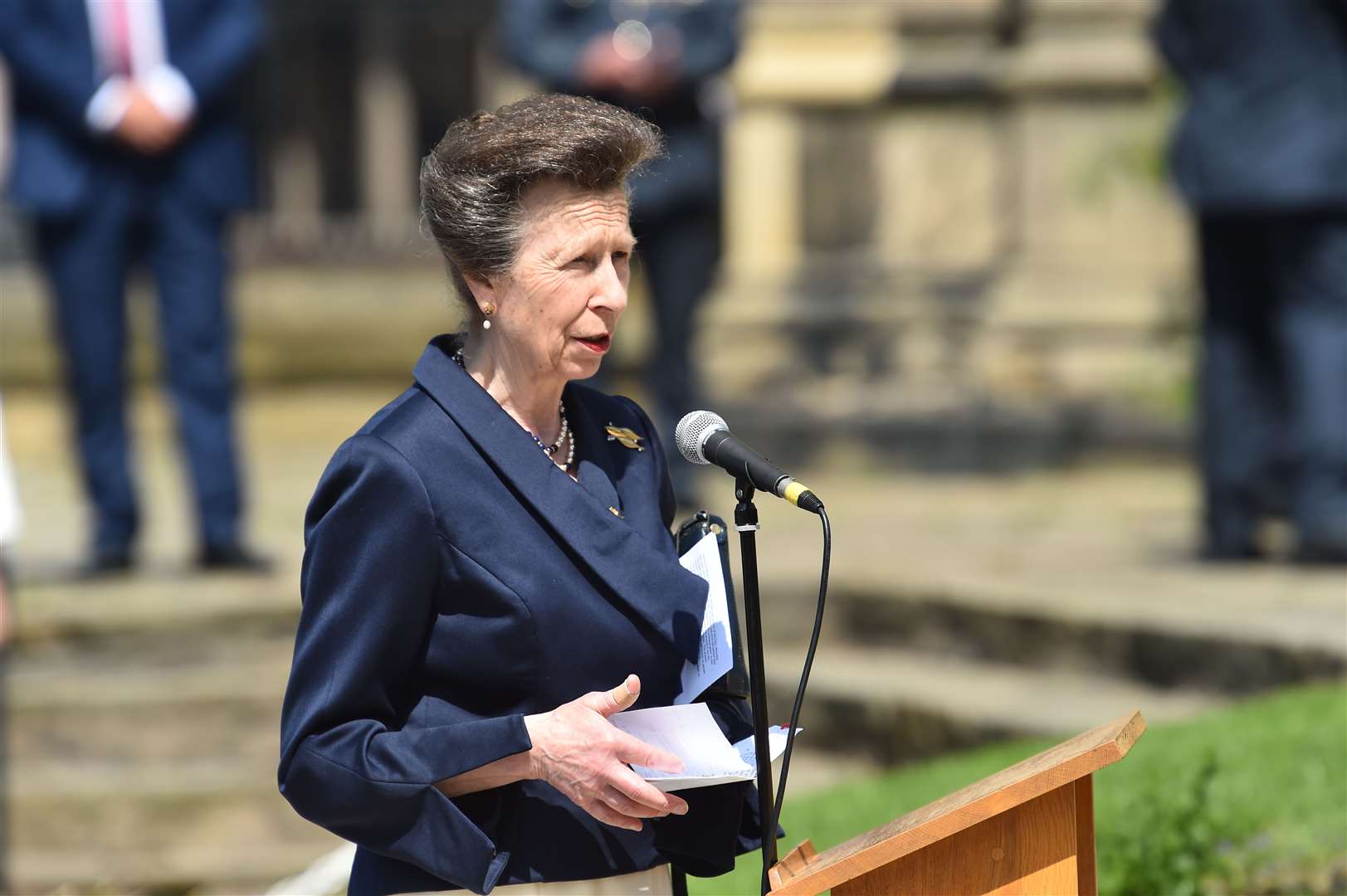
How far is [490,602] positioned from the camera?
246 cm

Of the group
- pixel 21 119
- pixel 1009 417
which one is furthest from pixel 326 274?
pixel 21 119

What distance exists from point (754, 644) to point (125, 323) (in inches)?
173

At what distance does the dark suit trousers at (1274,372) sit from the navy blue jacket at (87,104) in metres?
3.03

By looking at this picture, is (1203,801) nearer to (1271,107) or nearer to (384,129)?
(1271,107)

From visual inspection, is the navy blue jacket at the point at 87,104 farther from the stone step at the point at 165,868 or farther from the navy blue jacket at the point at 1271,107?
the navy blue jacket at the point at 1271,107

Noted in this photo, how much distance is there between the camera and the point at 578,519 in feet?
8.30

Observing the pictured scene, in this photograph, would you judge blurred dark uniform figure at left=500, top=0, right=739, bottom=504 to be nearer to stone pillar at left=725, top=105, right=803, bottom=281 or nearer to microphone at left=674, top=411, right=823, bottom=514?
stone pillar at left=725, top=105, right=803, bottom=281

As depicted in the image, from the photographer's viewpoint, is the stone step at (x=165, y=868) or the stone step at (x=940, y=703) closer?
the stone step at (x=165, y=868)

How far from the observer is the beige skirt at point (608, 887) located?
8.22 feet

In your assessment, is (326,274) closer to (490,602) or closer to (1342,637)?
(1342,637)

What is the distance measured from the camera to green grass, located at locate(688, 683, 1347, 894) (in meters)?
4.03

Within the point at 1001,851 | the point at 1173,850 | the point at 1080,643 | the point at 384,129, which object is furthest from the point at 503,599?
the point at 384,129

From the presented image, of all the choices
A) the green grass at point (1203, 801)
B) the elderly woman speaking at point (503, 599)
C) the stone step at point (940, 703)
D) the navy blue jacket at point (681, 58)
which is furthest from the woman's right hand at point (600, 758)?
the navy blue jacket at point (681, 58)

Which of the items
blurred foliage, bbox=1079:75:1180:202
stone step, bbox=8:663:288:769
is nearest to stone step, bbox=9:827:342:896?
stone step, bbox=8:663:288:769
